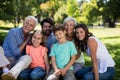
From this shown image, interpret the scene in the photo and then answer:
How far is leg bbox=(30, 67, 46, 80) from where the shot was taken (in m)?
6.79

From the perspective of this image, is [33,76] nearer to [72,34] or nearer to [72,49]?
[72,49]

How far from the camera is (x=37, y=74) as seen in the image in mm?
6793

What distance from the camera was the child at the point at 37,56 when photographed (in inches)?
275

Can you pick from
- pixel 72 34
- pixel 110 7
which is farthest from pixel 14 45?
pixel 110 7

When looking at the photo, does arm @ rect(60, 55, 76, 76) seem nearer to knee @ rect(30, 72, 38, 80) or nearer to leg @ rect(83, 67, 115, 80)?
leg @ rect(83, 67, 115, 80)

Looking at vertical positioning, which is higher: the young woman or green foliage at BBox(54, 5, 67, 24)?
the young woman

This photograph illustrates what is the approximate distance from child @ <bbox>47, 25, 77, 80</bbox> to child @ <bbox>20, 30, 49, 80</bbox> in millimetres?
298

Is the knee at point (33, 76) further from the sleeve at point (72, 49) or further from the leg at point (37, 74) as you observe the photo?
Result: the sleeve at point (72, 49)

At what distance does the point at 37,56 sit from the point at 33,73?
481mm

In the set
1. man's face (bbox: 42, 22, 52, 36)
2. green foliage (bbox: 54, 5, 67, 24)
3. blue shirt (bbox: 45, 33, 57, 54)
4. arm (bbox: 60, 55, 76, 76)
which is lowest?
green foliage (bbox: 54, 5, 67, 24)

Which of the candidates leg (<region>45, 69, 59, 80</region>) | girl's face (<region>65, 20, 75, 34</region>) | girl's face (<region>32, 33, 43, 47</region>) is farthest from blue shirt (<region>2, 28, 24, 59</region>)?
girl's face (<region>65, 20, 75, 34</region>)

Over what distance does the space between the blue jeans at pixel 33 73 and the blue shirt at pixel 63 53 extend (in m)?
0.44

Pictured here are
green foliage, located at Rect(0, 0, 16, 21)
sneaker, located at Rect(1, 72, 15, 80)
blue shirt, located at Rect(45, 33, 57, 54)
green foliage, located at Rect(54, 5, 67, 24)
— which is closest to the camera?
sneaker, located at Rect(1, 72, 15, 80)

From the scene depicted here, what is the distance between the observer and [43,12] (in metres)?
76.1
